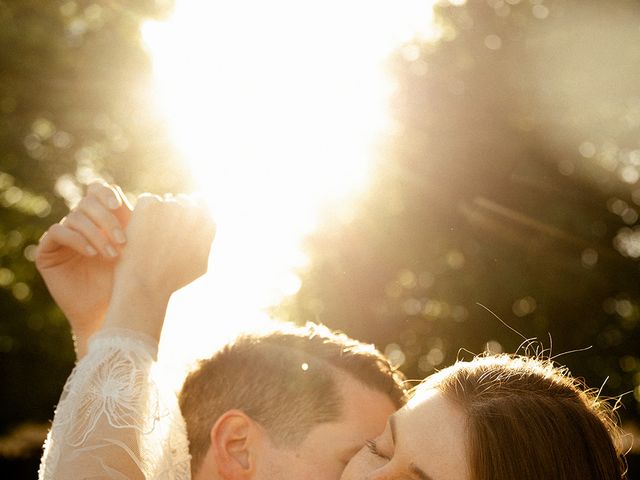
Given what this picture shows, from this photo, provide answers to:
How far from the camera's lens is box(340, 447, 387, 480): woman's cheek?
106 inches

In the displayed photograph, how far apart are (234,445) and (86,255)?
93 cm

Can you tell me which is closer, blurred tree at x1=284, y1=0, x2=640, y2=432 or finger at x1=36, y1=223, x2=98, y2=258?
finger at x1=36, y1=223, x2=98, y2=258

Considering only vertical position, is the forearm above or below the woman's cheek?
above

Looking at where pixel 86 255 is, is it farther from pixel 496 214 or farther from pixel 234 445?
pixel 496 214

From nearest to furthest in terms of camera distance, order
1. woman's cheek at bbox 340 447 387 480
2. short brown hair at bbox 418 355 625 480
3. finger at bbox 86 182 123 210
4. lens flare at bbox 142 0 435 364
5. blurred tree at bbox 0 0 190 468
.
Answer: short brown hair at bbox 418 355 625 480 → woman's cheek at bbox 340 447 387 480 → finger at bbox 86 182 123 210 → lens flare at bbox 142 0 435 364 → blurred tree at bbox 0 0 190 468

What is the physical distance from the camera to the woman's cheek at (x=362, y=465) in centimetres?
269

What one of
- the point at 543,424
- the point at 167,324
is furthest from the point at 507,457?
the point at 167,324

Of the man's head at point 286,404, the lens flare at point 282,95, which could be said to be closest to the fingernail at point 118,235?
the man's head at point 286,404

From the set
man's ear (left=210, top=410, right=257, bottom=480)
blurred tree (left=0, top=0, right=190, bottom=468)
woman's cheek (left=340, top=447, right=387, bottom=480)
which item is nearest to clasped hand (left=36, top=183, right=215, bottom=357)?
man's ear (left=210, top=410, right=257, bottom=480)

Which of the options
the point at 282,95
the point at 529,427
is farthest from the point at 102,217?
the point at 282,95

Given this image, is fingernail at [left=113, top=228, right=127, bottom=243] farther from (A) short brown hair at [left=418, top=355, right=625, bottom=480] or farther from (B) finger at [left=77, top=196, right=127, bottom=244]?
(A) short brown hair at [left=418, top=355, right=625, bottom=480]

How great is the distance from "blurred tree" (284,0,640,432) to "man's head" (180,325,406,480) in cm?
900

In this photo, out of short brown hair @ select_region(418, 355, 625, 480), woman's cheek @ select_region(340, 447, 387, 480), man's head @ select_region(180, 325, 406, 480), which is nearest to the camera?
short brown hair @ select_region(418, 355, 625, 480)

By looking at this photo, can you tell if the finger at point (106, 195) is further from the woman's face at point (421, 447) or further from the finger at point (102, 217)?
Answer: the woman's face at point (421, 447)
